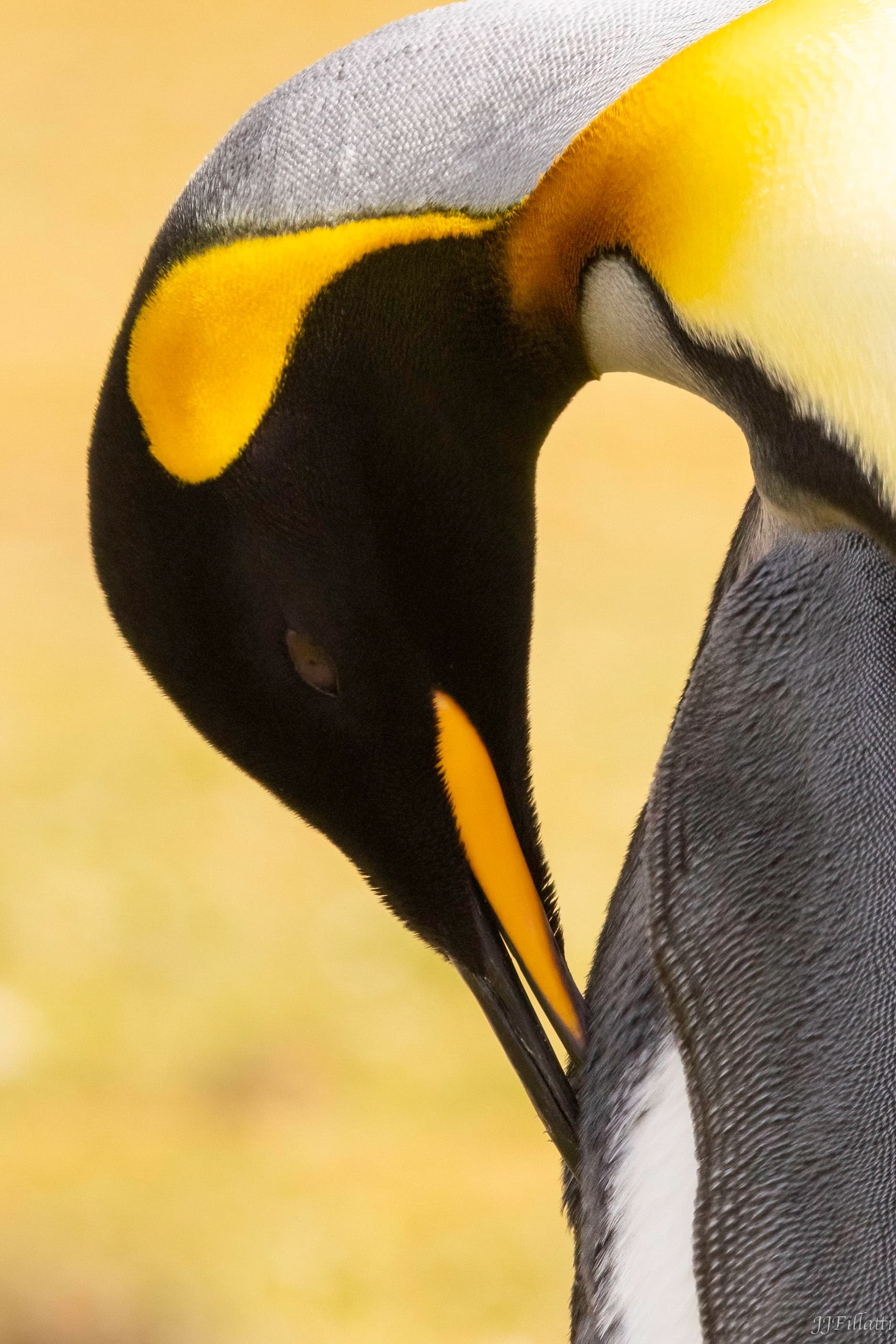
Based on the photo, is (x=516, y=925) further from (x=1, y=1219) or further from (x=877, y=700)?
(x=1, y=1219)

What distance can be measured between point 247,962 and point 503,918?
1515 millimetres

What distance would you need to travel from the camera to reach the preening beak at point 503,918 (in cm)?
63

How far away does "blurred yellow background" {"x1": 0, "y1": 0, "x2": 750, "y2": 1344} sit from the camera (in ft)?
5.35

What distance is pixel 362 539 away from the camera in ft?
1.96

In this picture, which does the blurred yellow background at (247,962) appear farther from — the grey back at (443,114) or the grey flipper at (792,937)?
the grey back at (443,114)

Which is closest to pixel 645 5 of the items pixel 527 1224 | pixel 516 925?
pixel 516 925

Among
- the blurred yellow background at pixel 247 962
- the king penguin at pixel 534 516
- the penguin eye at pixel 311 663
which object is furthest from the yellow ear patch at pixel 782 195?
the blurred yellow background at pixel 247 962

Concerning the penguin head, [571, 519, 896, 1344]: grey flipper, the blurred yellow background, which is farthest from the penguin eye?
the blurred yellow background

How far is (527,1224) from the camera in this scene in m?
1.72

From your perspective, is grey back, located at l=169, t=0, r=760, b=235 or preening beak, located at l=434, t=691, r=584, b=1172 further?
preening beak, located at l=434, t=691, r=584, b=1172
